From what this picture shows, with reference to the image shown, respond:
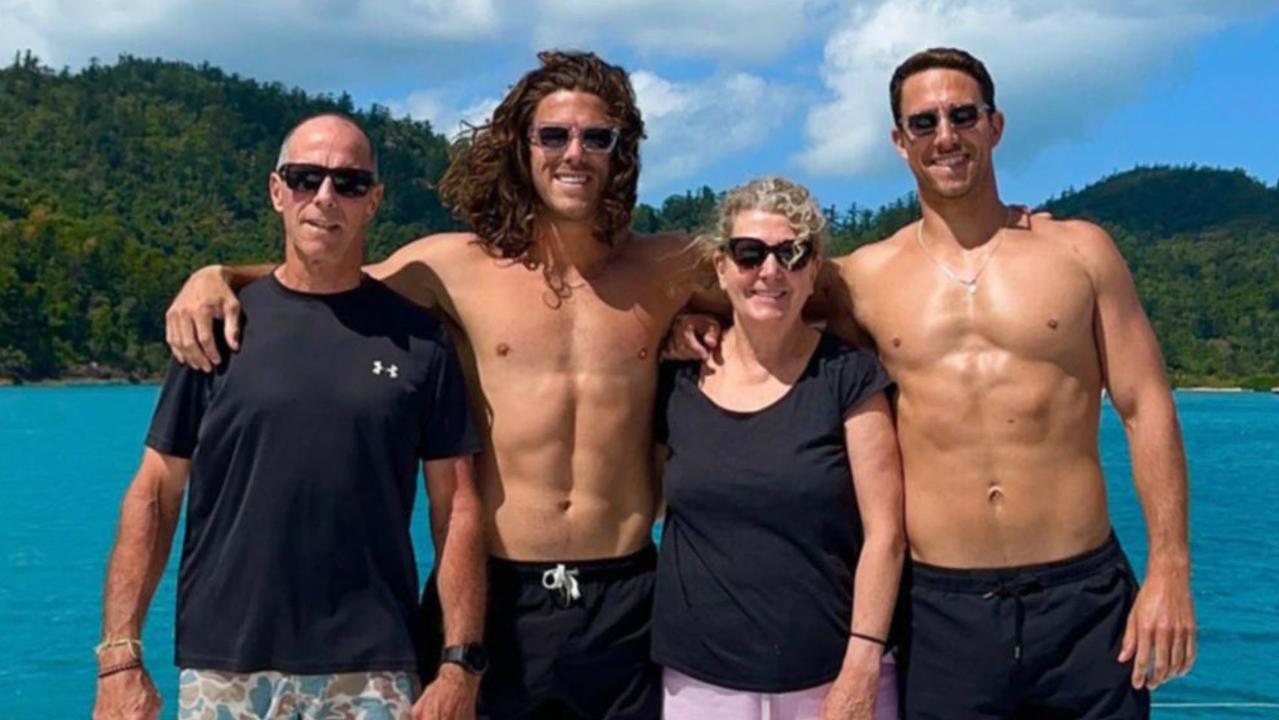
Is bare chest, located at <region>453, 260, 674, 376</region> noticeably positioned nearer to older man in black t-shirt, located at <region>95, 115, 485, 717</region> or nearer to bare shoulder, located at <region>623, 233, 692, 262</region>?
bare shoulder, located at <region>623, 233, 692, 262</region>

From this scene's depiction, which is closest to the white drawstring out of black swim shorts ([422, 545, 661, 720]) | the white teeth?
black swim shorts ([422, 545, 661, 720])

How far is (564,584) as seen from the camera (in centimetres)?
366

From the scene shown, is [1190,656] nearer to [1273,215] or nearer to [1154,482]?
[1154,482]

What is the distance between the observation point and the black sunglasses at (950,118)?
362 cm

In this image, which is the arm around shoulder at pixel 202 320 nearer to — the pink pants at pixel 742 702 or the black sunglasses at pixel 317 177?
the black sunglasses at pixel 317 177

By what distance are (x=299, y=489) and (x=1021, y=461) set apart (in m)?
1.89

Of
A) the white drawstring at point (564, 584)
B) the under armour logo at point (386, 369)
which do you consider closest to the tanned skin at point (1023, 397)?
the white drawstring at point (564, 584)

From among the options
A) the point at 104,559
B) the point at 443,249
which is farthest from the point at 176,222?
the point at 443,249

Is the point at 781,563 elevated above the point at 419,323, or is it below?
below

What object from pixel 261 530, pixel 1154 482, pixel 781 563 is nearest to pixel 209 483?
→ pixel 261 530

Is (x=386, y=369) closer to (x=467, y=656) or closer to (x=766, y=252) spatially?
(x=467, y=656)

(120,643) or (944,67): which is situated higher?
(944,67)

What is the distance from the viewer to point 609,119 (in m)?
3.78

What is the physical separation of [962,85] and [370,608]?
211 centimetres
